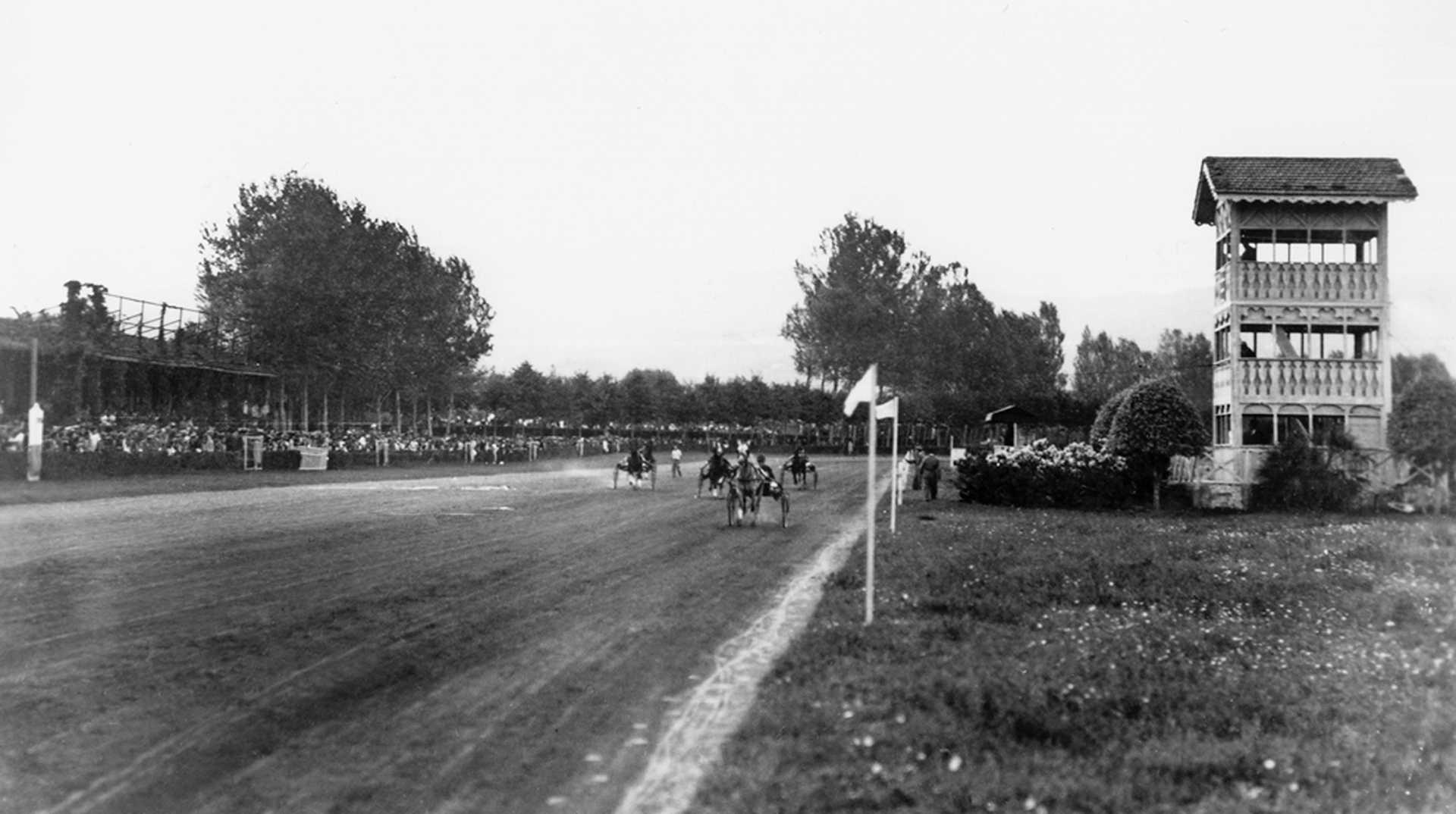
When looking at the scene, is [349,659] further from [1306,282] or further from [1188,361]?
[1188,361]

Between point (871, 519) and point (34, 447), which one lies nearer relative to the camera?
point (871, 519)

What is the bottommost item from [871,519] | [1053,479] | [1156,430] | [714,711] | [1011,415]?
[714,711]

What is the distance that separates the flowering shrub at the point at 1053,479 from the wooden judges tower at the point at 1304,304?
373 cm

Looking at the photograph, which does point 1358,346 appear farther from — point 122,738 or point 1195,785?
point 122,738

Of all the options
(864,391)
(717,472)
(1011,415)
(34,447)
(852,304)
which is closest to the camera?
(864,391)

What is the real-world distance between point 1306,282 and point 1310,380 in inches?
101

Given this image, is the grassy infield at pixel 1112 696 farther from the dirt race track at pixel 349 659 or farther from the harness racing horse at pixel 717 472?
the harness racing horse at pixel 717 472

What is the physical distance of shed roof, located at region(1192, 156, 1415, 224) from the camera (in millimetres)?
27766

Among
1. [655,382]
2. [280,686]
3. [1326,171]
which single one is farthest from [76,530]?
[655,382]

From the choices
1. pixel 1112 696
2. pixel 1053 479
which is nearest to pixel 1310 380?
pixel 1053 479

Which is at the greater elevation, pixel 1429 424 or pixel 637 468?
pixel 1429 424

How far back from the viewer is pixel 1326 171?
94.1 feet

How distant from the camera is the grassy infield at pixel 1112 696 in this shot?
525 cm

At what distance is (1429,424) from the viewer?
78.2 feet
